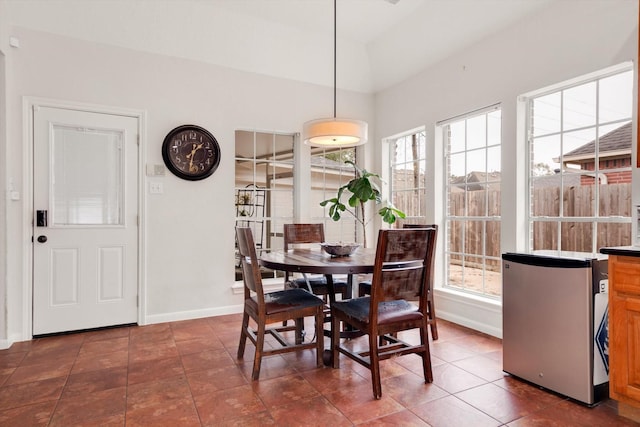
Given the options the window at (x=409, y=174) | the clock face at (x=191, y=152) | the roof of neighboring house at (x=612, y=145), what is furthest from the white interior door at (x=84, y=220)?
the roof of neighboring house at (x=612, y=145)

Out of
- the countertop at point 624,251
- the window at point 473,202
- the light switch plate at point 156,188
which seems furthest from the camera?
the light switch plate at point 156,188

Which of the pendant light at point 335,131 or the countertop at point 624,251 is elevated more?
the pendant light at point 335,131

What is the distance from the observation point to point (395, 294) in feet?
7.56

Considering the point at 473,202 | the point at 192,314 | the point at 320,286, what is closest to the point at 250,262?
the point at 320,286

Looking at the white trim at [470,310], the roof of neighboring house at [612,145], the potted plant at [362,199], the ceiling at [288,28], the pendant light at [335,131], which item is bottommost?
the white trim at [470,310]

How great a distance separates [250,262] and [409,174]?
274 cm

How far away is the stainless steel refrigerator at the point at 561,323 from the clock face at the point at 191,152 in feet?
9.95

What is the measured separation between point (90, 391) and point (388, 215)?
3213 millimetres

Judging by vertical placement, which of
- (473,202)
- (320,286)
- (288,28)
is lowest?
(320,286)

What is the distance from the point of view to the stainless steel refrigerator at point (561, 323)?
211 cm

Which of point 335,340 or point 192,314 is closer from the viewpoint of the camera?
point 335,340

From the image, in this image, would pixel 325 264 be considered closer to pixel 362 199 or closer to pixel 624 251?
pixel 624 251

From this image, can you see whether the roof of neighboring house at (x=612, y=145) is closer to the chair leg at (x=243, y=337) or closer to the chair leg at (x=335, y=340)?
the chair leg at (x=335, y=340)

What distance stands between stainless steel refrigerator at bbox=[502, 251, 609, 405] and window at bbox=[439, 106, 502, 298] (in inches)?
44.6
